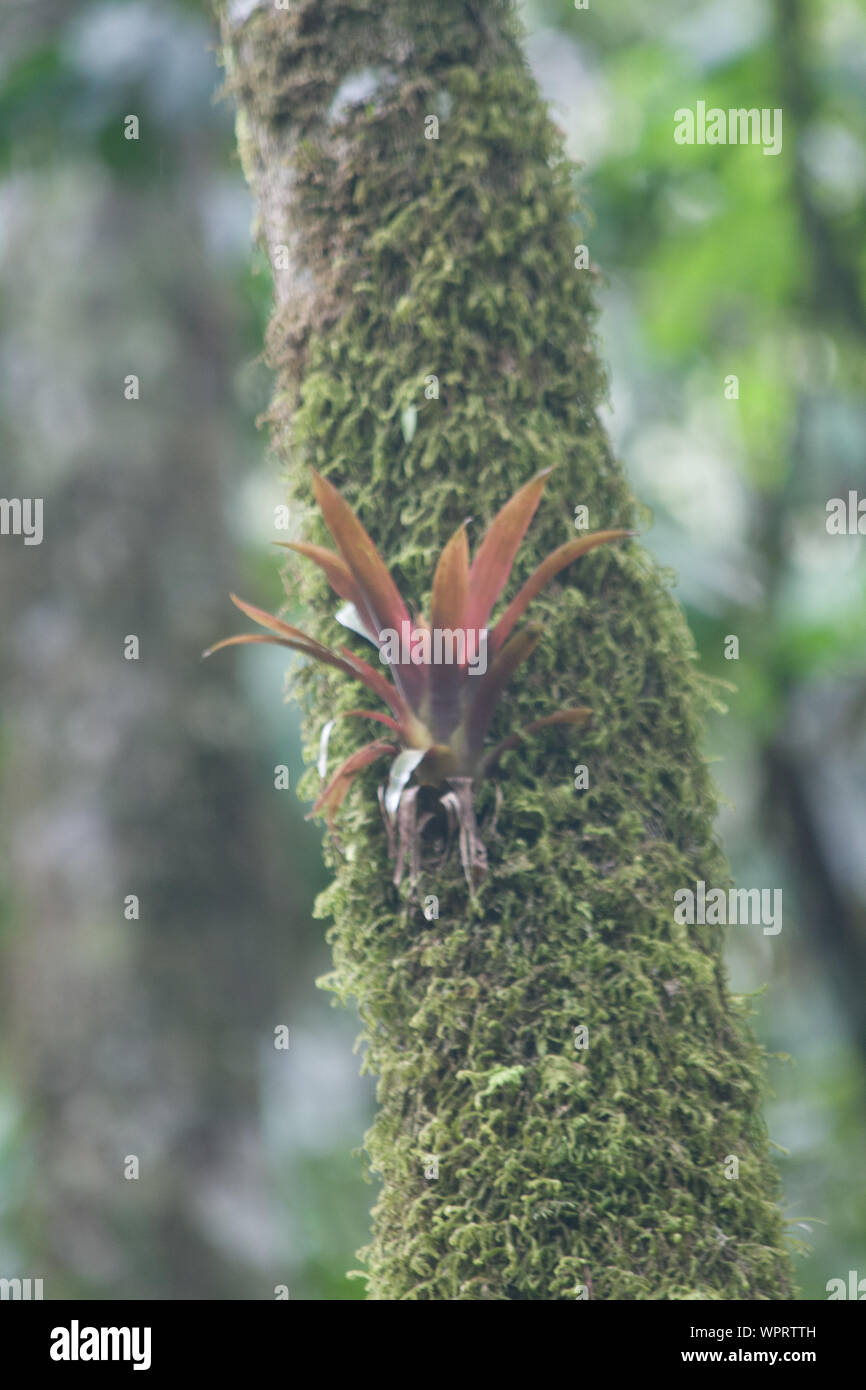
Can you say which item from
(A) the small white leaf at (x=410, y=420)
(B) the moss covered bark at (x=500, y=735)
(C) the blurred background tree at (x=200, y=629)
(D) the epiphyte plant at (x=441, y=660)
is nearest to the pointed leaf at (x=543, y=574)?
(D) the epiphyte plant at (x=441, y=660)

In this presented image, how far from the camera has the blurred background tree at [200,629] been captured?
14.9 ft

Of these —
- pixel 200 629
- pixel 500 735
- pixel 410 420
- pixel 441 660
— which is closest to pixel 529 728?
pixel 500 735

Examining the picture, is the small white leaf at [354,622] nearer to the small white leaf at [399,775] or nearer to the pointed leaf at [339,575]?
the pointed leaf at [339,575]

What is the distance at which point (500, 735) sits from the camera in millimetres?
1801

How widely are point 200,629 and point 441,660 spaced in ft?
11.7

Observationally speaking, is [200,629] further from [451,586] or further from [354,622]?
[451,586]

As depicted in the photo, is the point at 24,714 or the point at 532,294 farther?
the point at 24,714

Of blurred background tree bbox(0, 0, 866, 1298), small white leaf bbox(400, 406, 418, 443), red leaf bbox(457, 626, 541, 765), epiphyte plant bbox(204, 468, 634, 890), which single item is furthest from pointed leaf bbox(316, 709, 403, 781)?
blurred background tree bbox(0, 0, 866, 1298)

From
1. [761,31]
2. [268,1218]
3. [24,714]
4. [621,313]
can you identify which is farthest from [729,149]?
[268,1218]

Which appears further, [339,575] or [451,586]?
[339,575]

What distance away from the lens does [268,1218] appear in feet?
14.9

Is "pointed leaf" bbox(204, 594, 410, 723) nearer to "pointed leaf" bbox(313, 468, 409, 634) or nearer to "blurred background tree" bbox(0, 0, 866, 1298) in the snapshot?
"pointed leaf" bbox(313, 468, 409, 634)
